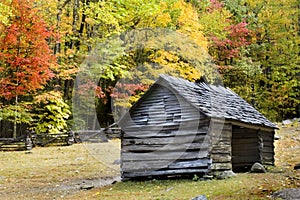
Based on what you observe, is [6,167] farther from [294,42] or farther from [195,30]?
[294,42]

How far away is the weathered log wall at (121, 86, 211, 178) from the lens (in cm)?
1198

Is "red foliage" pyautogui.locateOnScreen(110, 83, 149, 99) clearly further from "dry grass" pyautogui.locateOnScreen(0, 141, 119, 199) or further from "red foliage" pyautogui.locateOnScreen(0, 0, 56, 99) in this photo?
"red foliage" pyautogui.locateOnScreen(0, 0, 56, 99)

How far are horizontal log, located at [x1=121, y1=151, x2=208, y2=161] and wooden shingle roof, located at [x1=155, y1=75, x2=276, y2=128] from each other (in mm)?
1338

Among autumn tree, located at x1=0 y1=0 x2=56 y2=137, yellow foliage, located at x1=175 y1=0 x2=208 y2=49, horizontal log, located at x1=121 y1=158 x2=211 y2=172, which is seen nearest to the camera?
horizontal log, located at x1=121 y1=158 x2=211 y2=172

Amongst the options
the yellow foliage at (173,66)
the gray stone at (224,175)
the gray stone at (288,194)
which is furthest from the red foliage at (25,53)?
the gray stone at (288,194)

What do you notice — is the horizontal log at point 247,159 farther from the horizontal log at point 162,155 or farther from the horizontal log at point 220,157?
the horizontal log at point 162,155

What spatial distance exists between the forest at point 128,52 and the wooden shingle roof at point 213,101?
6664 mm

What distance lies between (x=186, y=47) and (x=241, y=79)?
11079mm

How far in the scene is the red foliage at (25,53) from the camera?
21.9 meters

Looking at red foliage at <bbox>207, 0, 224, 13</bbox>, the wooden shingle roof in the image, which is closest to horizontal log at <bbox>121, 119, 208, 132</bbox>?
the wooden shingle roof

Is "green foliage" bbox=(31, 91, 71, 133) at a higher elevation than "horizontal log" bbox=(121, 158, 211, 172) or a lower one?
higher

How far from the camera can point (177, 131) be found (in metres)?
12.3

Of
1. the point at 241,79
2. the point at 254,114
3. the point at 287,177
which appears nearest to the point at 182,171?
the point at 287,177

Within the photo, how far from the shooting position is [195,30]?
78.7ft
